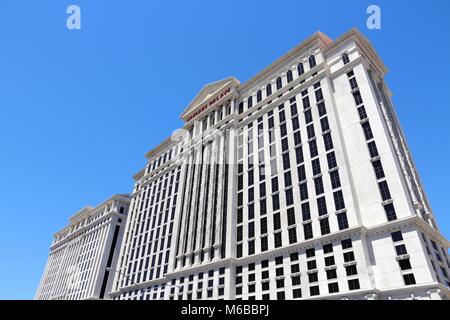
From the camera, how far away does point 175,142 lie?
89.1 m

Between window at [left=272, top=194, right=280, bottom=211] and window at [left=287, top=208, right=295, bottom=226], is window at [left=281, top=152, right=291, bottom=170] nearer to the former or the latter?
window at [left=272, top=194, right=280, bottom=211]

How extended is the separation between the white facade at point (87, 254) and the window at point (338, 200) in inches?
2913

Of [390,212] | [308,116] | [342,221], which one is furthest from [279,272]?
[308,116]

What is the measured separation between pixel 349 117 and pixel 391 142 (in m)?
7.64

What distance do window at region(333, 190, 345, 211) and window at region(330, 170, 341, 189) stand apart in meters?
1.04

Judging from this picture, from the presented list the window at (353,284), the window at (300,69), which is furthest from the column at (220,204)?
the window at (353,284)

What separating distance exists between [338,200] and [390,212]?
22.1 feet

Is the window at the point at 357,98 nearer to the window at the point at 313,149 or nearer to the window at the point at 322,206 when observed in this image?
the window at the point at 313,149

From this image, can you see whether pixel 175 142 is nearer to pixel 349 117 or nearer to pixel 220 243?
pixel 220 243

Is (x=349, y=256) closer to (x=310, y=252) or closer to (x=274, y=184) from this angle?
(x=310, y=252)

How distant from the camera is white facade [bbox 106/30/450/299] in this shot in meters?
37.4

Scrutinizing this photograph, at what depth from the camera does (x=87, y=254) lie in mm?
102062

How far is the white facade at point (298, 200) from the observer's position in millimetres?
37406
